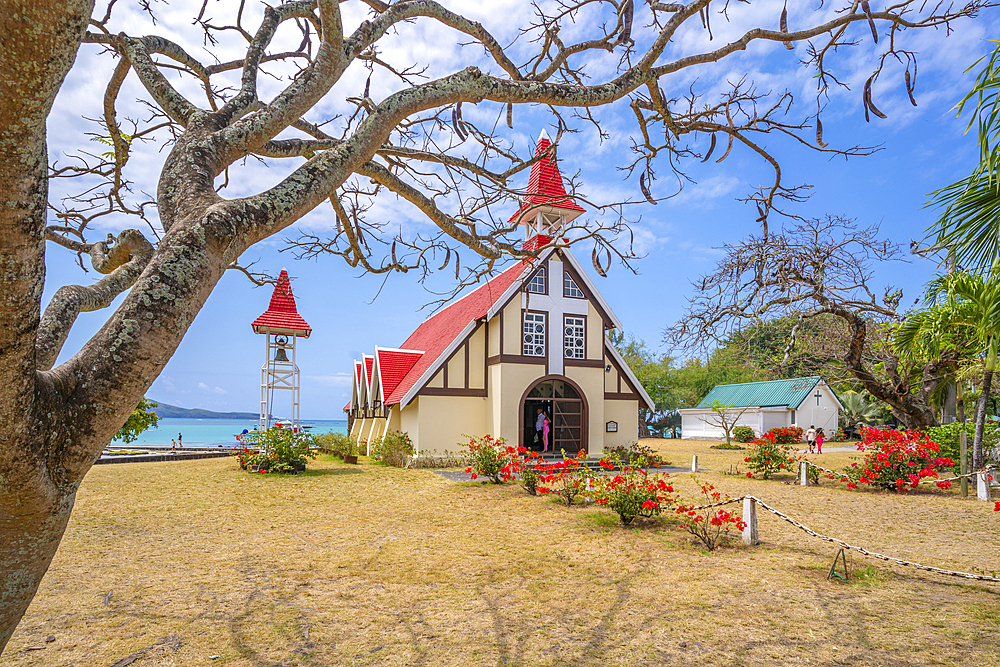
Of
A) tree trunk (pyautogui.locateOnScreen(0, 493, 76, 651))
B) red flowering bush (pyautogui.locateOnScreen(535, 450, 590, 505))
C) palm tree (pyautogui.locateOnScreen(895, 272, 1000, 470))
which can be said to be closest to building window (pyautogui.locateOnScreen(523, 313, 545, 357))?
red flowering bush (pyautogui.locateOnScreen(535, 450, 590, 505))

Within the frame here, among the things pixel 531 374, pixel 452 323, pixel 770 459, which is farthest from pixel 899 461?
pixel 452 323

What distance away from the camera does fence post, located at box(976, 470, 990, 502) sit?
1246 cm

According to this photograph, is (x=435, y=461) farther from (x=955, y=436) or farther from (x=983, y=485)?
(x=955, y=436)

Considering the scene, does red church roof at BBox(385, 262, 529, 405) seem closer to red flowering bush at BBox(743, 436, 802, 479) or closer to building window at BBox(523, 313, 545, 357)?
building window at BBox(523, 313, 545, 357)

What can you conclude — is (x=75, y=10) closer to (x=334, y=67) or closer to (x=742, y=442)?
(x=334, y=67)

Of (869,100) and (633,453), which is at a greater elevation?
(869,100)

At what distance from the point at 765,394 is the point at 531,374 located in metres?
28.8

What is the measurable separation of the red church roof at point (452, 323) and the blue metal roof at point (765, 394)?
22.5 meters

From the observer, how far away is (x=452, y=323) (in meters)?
24.4

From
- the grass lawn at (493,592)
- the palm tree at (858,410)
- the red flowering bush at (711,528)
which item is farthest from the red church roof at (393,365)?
the palm tree at (858,410)

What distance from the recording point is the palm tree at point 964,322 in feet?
17.2

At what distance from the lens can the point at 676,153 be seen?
581 cm

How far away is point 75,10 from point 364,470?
1828 centimetres

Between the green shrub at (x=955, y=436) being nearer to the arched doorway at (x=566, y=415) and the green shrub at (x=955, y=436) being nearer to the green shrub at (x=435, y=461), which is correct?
the arched doorway at (x=566, y=415)
